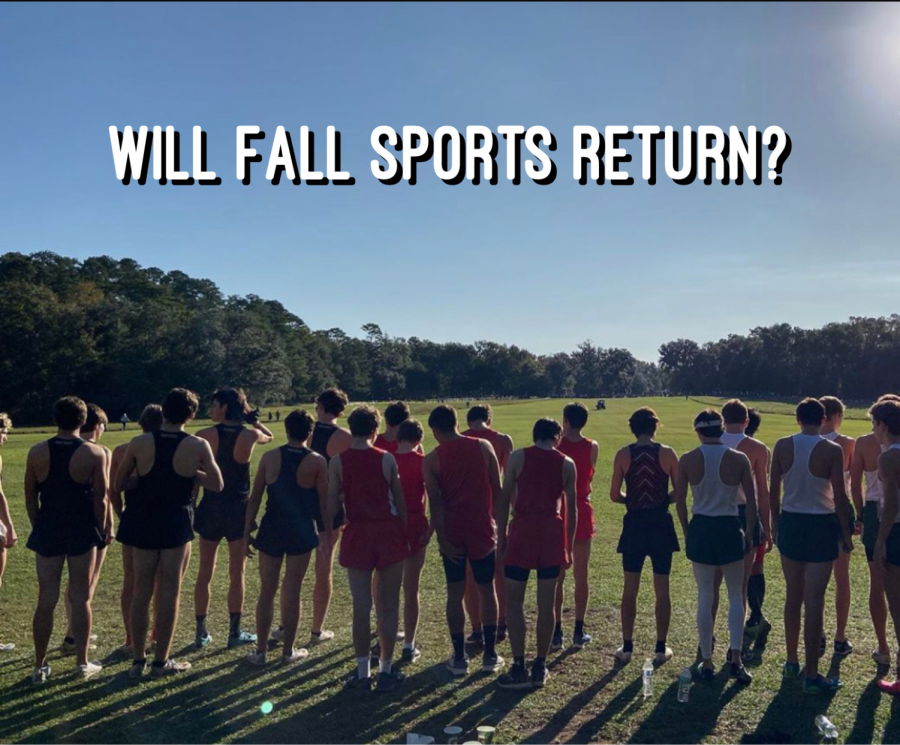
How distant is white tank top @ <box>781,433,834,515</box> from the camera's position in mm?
6043

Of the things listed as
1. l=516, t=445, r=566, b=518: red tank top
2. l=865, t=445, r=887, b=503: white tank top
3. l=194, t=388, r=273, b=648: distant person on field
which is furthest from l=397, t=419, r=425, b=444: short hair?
l=865, t=445, r=887, b=503: white tank top

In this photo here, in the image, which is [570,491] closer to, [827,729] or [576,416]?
[576,416]

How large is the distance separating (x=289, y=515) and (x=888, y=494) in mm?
4955

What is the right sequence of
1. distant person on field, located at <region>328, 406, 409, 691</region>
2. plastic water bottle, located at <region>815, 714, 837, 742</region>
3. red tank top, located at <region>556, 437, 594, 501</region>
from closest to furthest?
plastic water bottle, located at <region>815, 714, 837, 742</region>
distant person on field, located at <region>328, 406, 409, 691</region>
red tank top, located at <region>556, 437, 594, 501</region>

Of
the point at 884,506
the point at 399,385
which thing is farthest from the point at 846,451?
the point at 399,385

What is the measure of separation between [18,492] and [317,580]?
1576cm

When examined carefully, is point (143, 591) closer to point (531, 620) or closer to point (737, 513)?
point (531, 620)

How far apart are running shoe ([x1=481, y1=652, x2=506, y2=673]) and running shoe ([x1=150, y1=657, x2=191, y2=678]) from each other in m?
2.60

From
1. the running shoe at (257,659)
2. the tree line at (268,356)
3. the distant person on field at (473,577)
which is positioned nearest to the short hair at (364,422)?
the distant person on field at (473,577)

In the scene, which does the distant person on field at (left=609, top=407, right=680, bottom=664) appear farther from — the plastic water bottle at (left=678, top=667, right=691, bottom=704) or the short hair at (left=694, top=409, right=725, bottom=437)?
the plastic water bottle at (left=678, top=667, right=691, bottom=704)

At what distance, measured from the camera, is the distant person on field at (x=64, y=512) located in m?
6.18

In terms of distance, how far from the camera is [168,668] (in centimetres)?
635

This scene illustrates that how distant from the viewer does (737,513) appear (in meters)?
6.12

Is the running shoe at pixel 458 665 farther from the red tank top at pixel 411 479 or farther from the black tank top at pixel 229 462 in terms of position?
the black tank top at pixel 229 462
